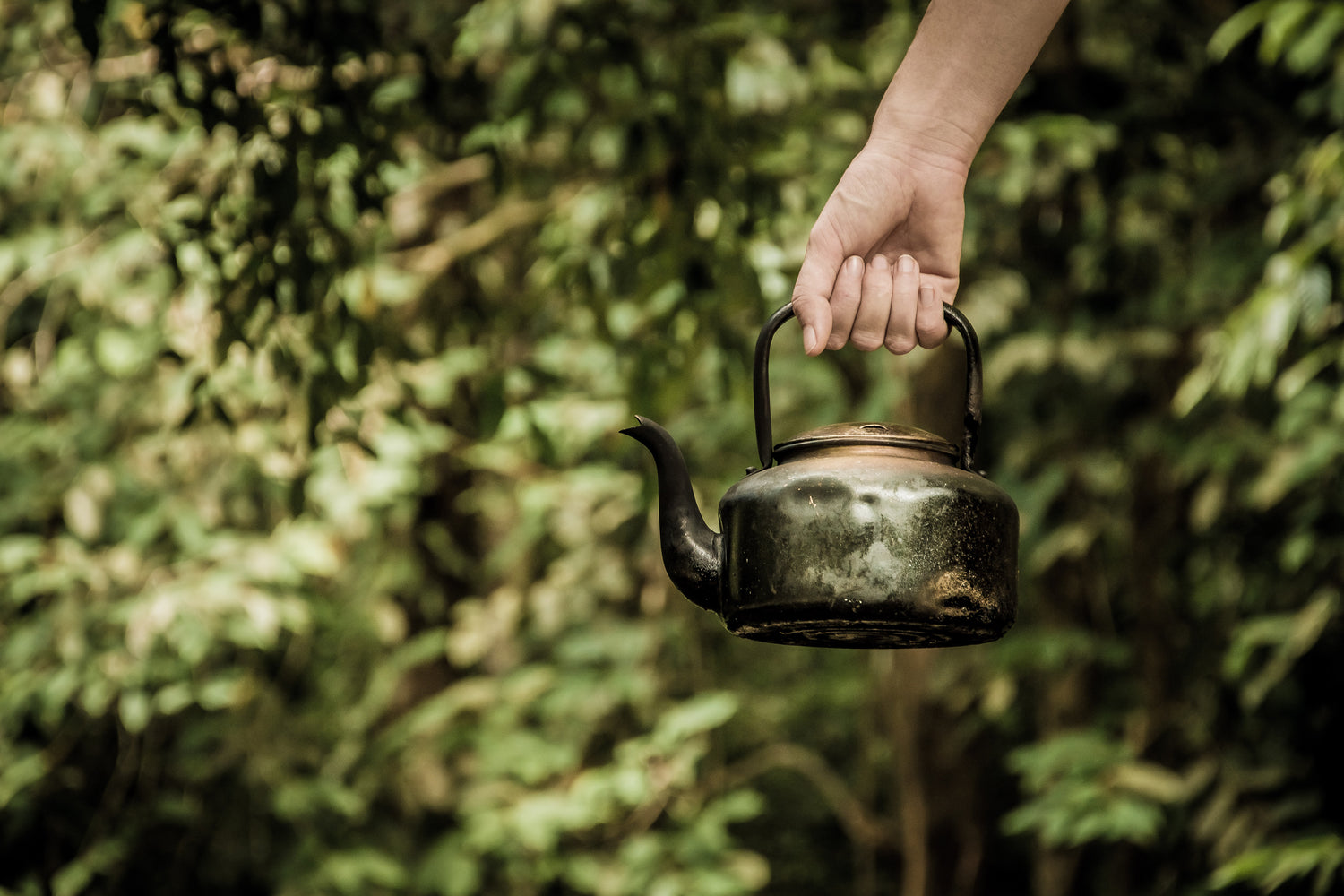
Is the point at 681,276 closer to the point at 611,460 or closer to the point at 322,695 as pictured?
the point at 611,460

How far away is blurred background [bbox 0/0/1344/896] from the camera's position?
2.65 metres

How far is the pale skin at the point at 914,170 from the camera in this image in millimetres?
1295

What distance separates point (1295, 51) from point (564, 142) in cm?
209

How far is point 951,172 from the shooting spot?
4.46 feet

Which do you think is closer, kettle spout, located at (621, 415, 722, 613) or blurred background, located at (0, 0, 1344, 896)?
kettle spout, located at (621, 415, 722, 613)

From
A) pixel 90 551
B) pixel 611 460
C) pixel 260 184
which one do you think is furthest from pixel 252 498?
pixel 260 184

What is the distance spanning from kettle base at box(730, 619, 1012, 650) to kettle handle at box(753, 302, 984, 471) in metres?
0.18

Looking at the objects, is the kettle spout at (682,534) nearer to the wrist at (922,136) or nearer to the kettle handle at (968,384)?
the kettle handle at (968,384)

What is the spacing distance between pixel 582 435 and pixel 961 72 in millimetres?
2240

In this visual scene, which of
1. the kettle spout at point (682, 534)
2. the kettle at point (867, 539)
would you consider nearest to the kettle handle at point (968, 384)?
the kettle at point (867, 539)

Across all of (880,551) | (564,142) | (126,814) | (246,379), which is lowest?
(126,814)

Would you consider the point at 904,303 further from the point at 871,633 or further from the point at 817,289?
the point at 871,633

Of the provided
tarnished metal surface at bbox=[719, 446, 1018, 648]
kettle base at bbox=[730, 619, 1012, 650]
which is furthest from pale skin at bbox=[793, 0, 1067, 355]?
kettle base at bbox=[730, 619, 1012, 650]

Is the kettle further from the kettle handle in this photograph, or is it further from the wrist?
the wrist
